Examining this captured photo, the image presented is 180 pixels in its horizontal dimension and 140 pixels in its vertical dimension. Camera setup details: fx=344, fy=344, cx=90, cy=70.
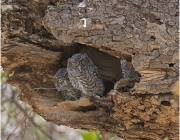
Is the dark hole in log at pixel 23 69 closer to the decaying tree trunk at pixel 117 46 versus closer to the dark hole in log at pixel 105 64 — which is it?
the decaying tree trunk at pixel 117 46

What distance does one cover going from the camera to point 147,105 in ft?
6.38

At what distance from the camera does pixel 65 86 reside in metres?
2.61

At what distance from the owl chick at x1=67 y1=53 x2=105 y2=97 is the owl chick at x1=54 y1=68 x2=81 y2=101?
0.23ft

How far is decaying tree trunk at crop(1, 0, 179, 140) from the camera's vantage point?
1879 mm

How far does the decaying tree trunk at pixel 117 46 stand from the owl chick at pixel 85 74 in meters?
0.18

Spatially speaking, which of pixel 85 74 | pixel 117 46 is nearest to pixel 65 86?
pixel 85 74

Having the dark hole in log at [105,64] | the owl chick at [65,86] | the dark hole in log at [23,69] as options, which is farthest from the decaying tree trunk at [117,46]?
the dark hole in log at [105,64]

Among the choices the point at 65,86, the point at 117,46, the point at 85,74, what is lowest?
the point at 65,86

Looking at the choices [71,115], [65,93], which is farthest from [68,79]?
[71,115]

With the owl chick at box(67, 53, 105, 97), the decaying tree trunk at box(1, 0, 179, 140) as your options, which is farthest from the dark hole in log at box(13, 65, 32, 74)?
the owl chick at box(67, 53, 105, 97)

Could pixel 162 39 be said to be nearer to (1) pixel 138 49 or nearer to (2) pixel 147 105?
(1) pixel 138 49

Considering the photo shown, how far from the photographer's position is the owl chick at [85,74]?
247 cm

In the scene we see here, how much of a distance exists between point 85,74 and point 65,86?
0.63ft

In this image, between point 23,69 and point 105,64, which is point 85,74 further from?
point 23,69
